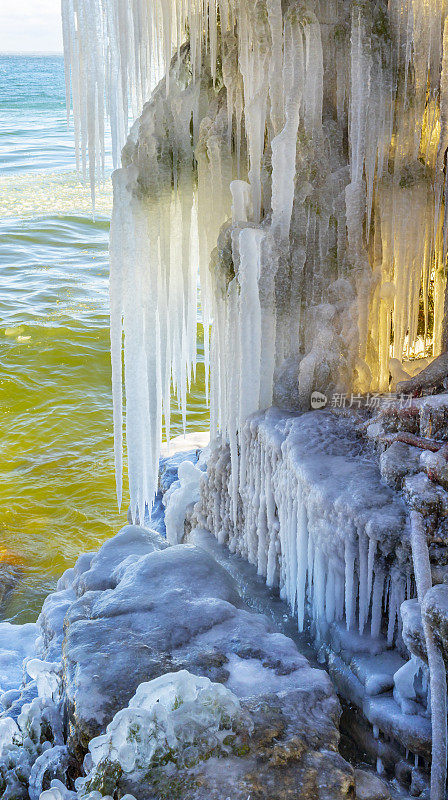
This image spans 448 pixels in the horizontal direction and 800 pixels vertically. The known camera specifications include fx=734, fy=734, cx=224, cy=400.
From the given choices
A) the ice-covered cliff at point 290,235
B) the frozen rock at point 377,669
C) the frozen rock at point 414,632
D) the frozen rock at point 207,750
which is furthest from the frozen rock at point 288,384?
the frozen rock at point 207,750

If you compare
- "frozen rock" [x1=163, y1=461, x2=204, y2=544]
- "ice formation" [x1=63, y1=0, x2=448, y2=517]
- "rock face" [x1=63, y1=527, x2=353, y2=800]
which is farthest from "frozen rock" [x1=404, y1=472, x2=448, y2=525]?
"frozen rock" [x1=163, y1=461, x2=204, y2=544]

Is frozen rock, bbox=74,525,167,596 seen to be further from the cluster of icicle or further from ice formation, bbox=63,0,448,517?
ice formation, bbox=63,0,448,517

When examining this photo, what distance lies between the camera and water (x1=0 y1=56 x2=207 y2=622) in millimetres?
9883

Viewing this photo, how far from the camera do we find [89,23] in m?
5.65

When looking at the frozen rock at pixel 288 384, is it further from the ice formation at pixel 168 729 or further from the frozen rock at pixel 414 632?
the ice formation at pixel 168 729

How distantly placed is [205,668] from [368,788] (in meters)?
1.06

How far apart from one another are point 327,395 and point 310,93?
7.44 ft

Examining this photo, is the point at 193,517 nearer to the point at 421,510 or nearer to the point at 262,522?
the point at 262,522

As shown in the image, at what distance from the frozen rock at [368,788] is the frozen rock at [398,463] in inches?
64.7

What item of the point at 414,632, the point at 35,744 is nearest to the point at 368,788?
the point at 414,632

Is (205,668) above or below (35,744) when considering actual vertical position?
above

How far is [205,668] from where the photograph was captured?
4160 mm

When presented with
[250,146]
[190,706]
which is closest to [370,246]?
[250,146]

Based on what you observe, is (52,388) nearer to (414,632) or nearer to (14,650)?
(14,650)
